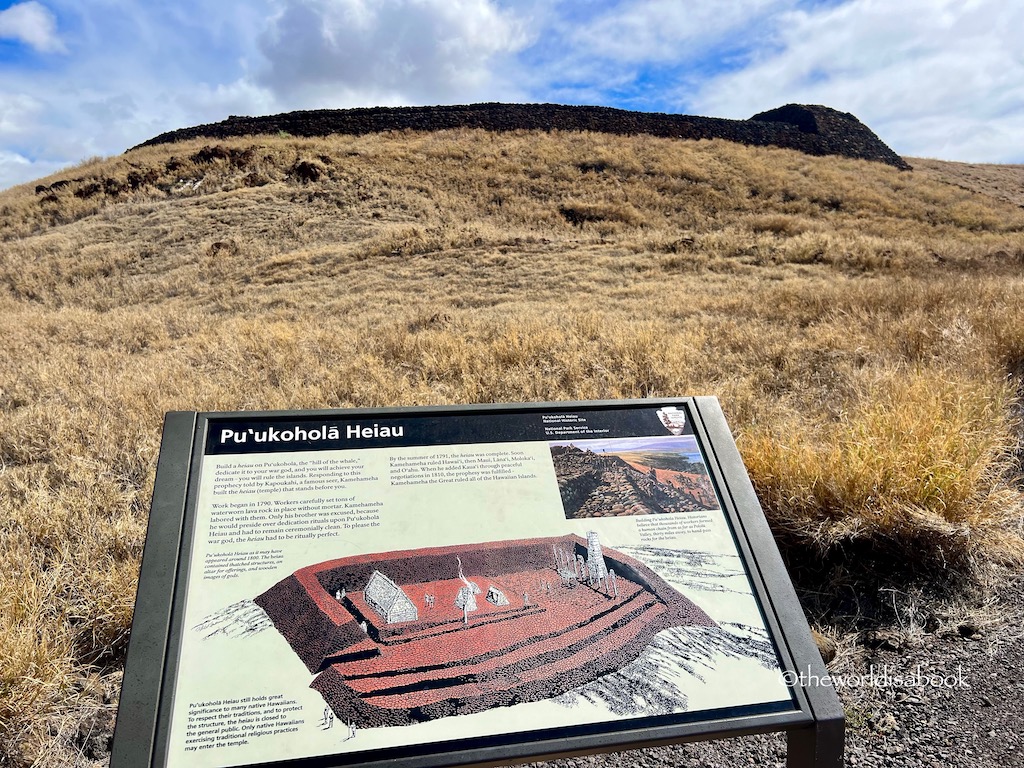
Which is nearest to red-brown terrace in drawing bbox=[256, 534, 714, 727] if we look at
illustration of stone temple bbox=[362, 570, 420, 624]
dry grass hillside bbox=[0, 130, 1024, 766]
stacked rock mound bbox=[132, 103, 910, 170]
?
illustration of stone temple bbox=[362, 570, 420, 624]

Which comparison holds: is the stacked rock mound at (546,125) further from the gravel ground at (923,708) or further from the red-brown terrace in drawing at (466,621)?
the red-brown terrace in drawing at (466,621)

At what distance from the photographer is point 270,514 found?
2189mm

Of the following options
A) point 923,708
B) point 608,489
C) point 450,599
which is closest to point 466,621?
point 450,599

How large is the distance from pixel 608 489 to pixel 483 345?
428 cm

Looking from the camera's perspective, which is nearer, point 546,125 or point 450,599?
point 450,599

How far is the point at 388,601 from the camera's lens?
203 cm

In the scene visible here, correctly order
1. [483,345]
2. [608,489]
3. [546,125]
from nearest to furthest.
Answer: [608,489] < [483,345] < [546,125]

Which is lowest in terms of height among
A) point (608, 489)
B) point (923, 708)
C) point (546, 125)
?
point (923, 708)

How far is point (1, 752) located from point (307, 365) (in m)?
4.09

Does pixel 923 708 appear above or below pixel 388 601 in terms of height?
below

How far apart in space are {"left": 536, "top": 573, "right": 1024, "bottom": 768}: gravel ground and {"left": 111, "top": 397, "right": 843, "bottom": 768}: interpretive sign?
60 centimetres

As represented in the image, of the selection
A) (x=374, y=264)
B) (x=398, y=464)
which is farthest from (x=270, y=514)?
(x=374, y=264)

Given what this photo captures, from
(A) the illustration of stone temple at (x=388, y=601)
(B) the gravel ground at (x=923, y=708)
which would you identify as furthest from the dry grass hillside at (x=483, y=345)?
(A) the illustration of stone temple at (x=388, y=601)

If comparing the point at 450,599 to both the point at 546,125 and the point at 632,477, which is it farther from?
the point at 546,125
